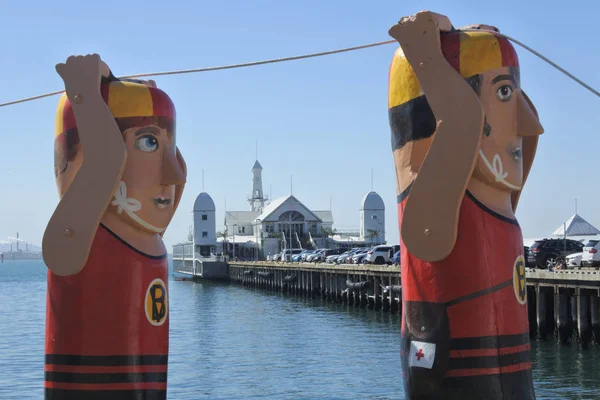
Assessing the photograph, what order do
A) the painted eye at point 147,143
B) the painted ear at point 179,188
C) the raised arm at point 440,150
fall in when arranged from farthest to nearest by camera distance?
the painted ear at point 179,188
the painted eye at point 147,143
the raised arm at point 440,150

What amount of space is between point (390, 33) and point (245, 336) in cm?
3047

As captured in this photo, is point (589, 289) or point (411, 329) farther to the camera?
point (589, 289)

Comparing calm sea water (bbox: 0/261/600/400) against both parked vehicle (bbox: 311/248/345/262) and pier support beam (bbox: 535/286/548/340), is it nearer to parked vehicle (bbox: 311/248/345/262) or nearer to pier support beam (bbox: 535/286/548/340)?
pier support beam (bbox: 535/286/548/340)

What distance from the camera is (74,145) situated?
34.8 feet

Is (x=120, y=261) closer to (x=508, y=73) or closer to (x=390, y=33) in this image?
(x=390, y=33)

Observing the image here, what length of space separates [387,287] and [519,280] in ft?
127

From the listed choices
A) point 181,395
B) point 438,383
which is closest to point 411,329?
point 438,383

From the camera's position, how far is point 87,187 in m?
10.4

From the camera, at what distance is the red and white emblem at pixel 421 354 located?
9477 millimetres

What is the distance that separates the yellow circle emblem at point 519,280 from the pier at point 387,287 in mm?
19329

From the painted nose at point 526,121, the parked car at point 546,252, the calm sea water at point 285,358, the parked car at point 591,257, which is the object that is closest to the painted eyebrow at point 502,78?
the painted nose at point 526,121

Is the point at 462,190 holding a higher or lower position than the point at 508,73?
lower

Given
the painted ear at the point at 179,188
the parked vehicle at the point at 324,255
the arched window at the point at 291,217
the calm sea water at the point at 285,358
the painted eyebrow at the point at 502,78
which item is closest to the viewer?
the painted eyebrow at the point at 502,78

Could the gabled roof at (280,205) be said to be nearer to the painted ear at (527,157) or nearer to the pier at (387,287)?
the pier at (387,287)
